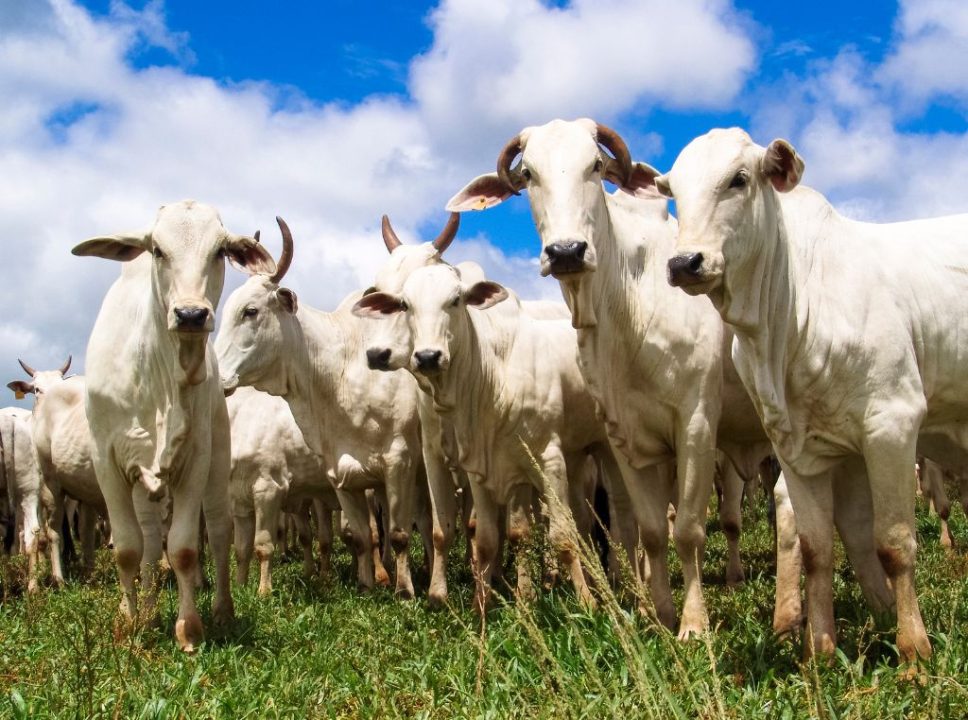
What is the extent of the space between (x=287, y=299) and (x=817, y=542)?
6.12 m

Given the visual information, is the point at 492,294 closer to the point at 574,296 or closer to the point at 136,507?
the point at 574,296

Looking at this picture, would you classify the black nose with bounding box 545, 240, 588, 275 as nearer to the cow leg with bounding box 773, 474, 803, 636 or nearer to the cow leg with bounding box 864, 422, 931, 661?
the cow leg with bounding box 773, 474, 803, 636

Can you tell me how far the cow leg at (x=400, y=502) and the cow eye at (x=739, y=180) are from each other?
5.20m

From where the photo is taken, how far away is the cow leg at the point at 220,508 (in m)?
7.25

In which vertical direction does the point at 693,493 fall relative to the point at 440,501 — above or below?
below

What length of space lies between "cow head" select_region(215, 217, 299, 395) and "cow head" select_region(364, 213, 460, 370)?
0.88 metres

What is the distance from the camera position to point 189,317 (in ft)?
19.7

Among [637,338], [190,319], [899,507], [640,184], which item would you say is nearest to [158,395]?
[190,319]

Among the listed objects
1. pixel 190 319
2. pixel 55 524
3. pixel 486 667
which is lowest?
pixel 486 667

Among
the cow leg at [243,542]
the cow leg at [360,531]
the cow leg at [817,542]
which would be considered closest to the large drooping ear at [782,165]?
the cow leg at [817,542]

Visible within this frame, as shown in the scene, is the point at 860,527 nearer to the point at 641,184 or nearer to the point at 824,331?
the point at 824,331

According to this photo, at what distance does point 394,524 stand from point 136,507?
307 cm

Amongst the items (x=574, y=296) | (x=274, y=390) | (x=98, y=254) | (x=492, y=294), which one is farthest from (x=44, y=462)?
(x=574, y=296)

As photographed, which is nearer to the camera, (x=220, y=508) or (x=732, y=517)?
(x=220, y=508)
